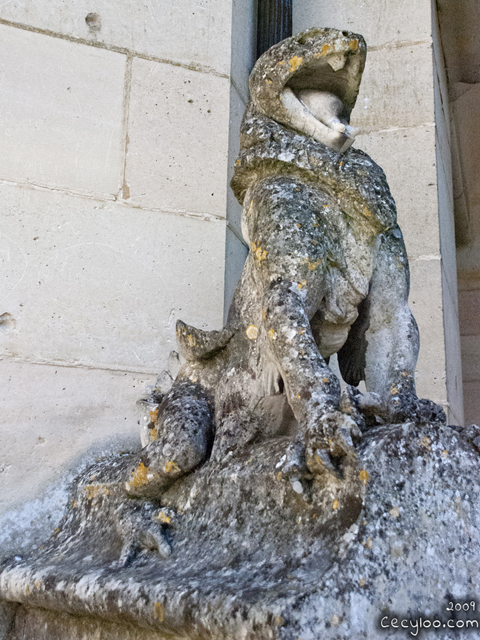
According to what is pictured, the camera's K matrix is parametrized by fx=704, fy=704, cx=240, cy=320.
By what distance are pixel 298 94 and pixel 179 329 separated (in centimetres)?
89

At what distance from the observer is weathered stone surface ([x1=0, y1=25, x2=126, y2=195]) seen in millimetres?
3162

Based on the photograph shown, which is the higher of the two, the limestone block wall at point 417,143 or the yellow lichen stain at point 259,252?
the limestone block wall at point 417,143

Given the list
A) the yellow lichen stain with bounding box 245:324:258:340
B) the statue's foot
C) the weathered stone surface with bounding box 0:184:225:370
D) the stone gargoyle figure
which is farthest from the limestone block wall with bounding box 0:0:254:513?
the statue's foot

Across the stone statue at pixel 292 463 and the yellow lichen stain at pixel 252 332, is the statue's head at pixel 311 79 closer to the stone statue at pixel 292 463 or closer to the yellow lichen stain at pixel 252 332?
the stone statue at pixel 292 463

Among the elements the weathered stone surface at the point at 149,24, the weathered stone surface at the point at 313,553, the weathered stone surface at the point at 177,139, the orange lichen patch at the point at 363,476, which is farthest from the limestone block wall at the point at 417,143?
the orange lichen patch at the point at 363,476

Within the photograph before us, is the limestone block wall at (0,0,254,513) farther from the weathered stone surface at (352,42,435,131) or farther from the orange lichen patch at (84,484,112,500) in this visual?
the weathered stone surface at (352,42,435,131)

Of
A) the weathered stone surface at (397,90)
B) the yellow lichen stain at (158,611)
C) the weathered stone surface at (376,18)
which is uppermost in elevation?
the weathered stone surface at (376,18)

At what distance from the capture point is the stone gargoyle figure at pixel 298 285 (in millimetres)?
2053

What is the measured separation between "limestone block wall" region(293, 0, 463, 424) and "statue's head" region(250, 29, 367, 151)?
145 centimetres

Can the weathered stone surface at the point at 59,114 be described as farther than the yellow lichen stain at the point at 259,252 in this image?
Yes

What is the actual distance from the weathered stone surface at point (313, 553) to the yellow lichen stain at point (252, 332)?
0.39 metres

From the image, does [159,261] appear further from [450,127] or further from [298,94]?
[450,127]

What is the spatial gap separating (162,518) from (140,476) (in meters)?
0.16

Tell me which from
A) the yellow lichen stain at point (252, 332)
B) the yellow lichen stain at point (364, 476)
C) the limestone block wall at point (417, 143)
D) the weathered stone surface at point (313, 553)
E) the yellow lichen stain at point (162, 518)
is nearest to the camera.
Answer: the weathered stone surface at point (313, 553)
